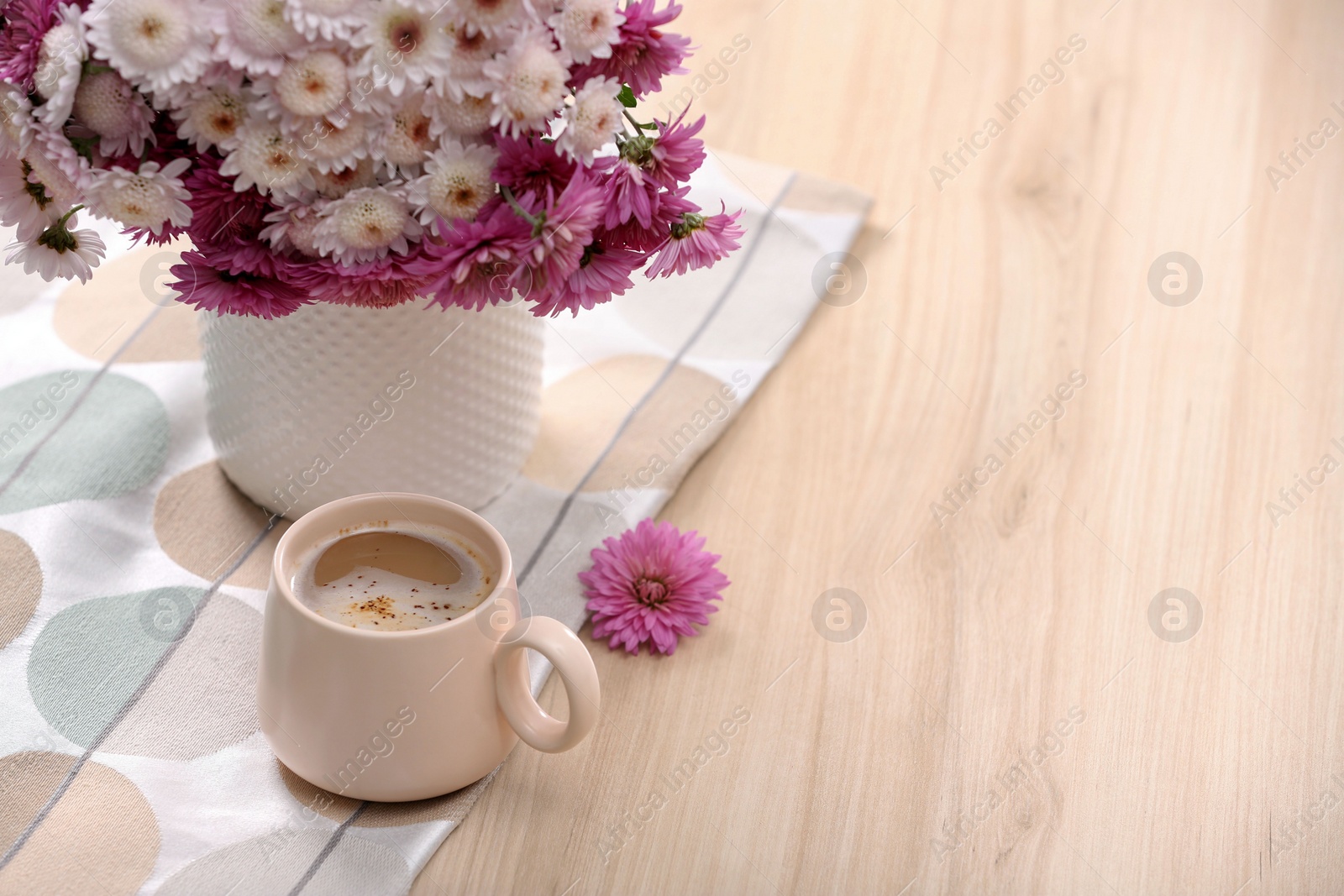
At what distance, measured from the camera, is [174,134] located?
43 centimetres

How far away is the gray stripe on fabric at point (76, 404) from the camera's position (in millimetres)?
602

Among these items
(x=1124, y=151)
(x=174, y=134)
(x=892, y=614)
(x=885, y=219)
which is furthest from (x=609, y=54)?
(x=1124, y=151)

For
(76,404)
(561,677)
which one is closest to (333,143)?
(561,677)

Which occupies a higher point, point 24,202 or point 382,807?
point 24,202

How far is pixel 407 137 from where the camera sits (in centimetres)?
42

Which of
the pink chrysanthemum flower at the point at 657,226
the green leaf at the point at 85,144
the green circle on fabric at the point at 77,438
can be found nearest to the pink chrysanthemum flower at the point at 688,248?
the pink chrysanthemum flower at the point at 657,226

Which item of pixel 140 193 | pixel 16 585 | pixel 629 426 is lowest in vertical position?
pixel 16 585

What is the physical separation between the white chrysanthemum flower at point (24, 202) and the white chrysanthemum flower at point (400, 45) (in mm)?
139

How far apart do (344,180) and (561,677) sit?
20cm

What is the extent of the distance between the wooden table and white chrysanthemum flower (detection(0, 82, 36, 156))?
0.31 m

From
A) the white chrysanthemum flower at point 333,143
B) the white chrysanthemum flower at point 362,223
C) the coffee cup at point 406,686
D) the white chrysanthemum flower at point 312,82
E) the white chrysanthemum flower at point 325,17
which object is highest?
the white chrysanthemum flower at point 325,17

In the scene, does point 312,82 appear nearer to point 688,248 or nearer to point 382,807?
point 688,248

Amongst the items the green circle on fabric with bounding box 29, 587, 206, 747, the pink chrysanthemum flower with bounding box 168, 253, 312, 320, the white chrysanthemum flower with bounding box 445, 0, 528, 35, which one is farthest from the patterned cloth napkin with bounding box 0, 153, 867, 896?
the white chrysanthemum flower with bounding box 445, 0, 528, 35

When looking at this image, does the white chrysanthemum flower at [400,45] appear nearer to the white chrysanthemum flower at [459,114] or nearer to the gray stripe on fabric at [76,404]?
the white chrysanthemum flower at [459,114]
